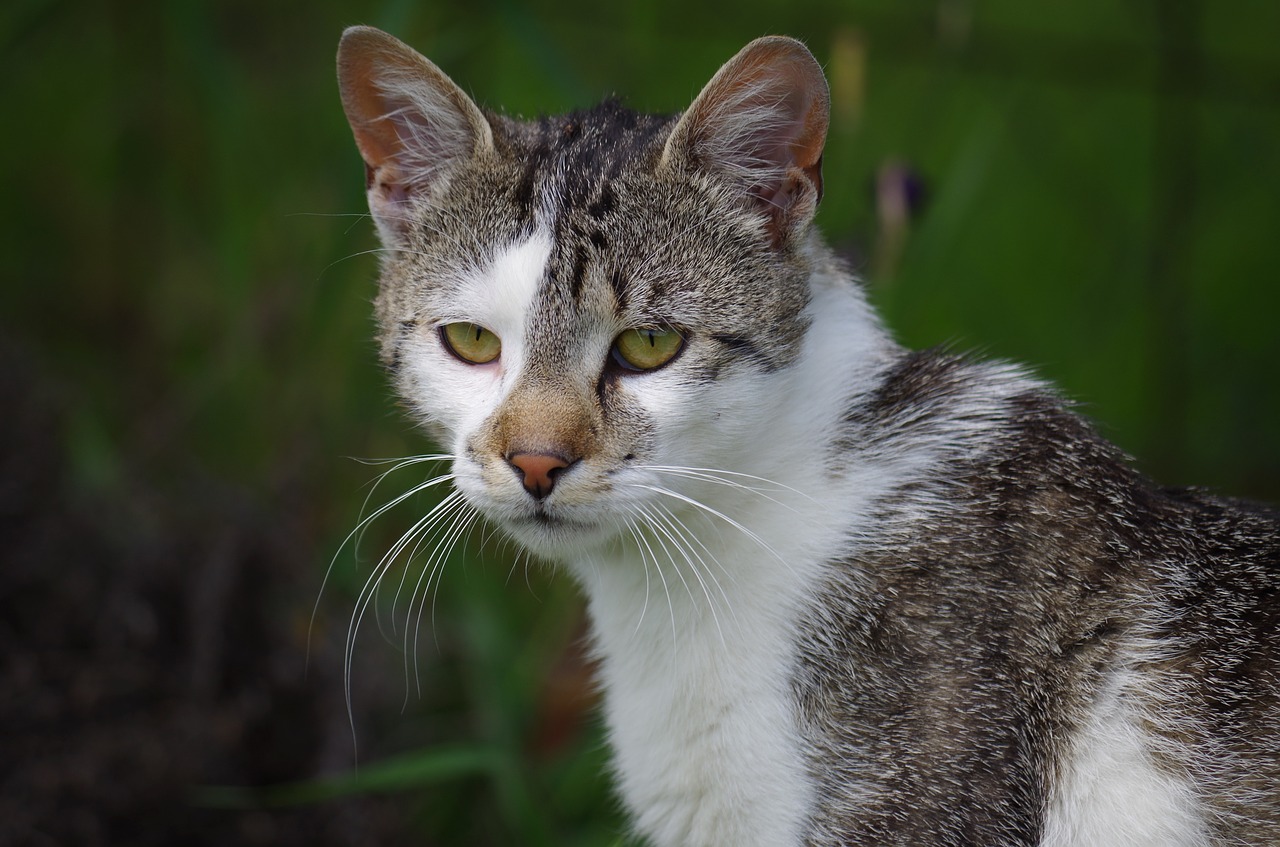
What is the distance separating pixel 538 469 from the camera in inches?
71.8

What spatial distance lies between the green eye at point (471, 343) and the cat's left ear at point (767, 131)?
0.43 metres

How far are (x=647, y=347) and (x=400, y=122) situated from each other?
27.5 inches

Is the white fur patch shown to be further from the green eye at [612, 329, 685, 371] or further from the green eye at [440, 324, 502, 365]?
the green eye at [440, 324, 502, 365]

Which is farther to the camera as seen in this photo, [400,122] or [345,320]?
[345,320]

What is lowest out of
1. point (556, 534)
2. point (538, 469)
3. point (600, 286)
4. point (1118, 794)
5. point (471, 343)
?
point (1118, 794)

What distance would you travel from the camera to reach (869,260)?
10.0 feet

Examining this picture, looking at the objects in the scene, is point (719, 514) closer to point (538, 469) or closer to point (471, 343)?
point (538, 469)

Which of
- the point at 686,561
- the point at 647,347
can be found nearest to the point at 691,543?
the point at 686,561

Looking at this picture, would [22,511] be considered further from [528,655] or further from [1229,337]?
[1229,337]

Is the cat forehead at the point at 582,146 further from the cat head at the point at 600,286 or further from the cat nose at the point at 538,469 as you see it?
the cat nose at the point at 538,469

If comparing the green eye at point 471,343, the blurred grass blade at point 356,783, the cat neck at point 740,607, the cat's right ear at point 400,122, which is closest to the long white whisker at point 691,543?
the cat neck at point 740,607

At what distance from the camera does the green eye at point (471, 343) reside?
6.70 feet

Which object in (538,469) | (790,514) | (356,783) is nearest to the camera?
(538,469)

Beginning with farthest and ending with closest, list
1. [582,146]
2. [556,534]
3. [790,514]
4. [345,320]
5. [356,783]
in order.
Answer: [345,320] → [356,783] → [582,146] → [790,514] → [556,534]
